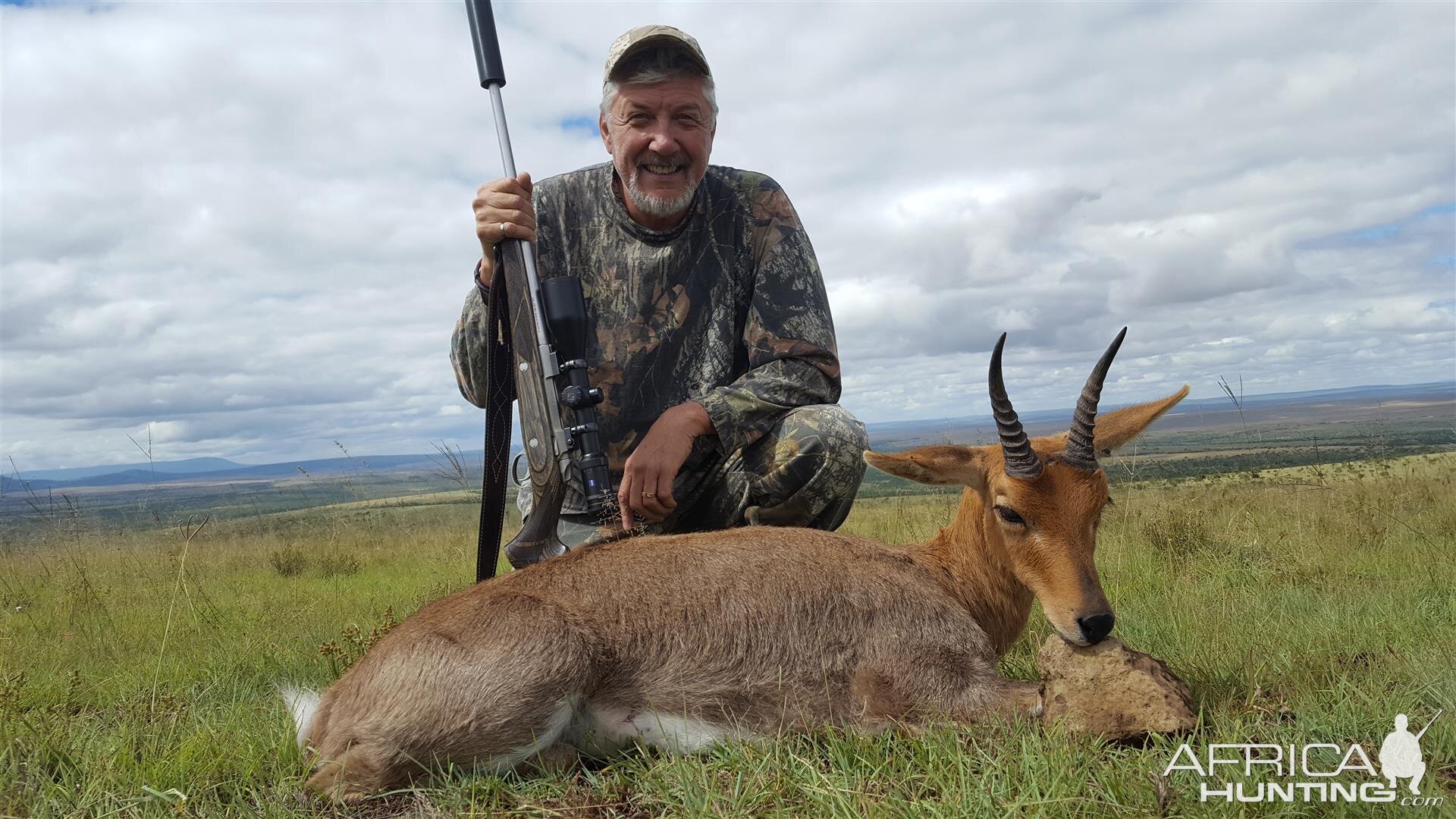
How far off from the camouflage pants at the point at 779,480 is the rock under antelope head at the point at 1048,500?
1152mm

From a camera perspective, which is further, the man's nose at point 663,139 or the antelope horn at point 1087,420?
the man's nose at point 663,139

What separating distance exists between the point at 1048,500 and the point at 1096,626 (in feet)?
1.92

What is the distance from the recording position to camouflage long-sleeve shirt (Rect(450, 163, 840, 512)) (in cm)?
611

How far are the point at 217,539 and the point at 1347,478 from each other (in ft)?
63.9

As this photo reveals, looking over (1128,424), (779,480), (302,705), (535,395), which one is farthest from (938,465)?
(302,705)

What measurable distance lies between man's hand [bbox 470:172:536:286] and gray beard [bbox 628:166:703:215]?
0.80 metres

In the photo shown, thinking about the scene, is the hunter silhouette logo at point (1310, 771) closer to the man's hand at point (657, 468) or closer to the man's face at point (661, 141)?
the man's hand at point (657, 468)

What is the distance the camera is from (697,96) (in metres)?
6.03

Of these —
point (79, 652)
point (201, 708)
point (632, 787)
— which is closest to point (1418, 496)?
point (632, 787)

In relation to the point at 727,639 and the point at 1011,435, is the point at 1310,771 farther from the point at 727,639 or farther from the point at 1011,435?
the point at 727,639

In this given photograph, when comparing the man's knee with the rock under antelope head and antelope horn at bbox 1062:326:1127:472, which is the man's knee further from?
antelope horn at bbox 1062:326:1127:472

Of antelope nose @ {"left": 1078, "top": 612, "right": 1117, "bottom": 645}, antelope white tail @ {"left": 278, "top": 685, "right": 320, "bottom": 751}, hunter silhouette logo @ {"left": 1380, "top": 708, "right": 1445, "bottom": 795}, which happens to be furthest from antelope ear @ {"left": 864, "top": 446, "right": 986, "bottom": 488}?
antelope white tail @ {"left": 278, "top": 685, "right": 320, "bottom": 751}

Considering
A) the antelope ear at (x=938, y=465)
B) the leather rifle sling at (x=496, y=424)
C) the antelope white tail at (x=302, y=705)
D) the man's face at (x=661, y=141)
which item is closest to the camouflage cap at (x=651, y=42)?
the man's face at (x=661, y=141)

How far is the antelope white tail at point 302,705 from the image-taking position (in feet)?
13.5
